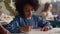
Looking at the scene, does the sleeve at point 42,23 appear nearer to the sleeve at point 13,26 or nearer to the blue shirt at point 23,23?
the blue shirt at point 23,23

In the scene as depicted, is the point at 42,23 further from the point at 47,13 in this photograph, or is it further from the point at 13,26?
the point at 13,26

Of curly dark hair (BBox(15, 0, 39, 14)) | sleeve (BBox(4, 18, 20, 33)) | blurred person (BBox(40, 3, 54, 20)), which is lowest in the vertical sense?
sleeve (BBox(4, 18, 20, 33))

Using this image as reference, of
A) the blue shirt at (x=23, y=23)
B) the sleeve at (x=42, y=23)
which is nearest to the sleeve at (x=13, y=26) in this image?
the blue shirt at (x=23, y=23)

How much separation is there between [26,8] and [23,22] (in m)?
0.10

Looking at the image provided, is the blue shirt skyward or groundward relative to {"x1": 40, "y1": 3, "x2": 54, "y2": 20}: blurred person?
groundward

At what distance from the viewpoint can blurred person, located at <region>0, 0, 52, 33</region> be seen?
2.80ft

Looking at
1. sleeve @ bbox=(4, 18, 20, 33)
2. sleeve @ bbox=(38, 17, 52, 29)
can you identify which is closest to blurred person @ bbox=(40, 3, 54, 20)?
sleeve @ bbox=(38, 17, 52, 29)

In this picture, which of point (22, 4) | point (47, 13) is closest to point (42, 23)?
point (47, 13)

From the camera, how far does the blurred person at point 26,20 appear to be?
0.85m

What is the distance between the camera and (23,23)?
2.87 ft

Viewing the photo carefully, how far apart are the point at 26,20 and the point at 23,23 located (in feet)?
0.11

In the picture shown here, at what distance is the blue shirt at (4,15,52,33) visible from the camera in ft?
2.80

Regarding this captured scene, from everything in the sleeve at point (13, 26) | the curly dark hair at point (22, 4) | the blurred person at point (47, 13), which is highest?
the curly dark hair at point (22, 4)

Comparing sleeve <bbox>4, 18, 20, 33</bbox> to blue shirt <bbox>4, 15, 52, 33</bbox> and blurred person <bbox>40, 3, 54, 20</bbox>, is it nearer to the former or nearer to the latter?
blue shirt <bbox>4, 15, 52, 33</bbox>
